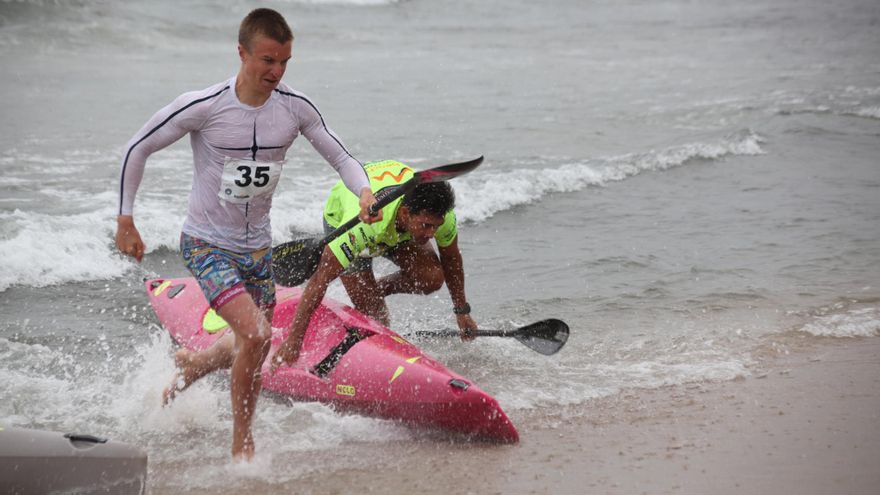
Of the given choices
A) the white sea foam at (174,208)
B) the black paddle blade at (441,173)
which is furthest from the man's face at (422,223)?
the white sea foam at (174,208)

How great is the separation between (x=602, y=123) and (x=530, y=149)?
89.5 inches

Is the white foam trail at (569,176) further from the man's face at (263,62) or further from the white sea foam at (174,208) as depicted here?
the man's face at (263,62)

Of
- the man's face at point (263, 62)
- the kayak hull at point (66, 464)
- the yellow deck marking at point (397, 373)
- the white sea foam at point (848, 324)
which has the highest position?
the man's face at point (263, 62)

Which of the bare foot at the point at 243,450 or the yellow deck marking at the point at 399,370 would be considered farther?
the yellow deck marking at the point at 399,370

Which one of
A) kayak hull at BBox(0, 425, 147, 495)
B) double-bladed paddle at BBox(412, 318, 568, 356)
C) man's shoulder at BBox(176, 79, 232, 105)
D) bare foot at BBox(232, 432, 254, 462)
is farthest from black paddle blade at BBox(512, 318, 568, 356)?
kayak hull at BBox(0, 425, 147, 495)

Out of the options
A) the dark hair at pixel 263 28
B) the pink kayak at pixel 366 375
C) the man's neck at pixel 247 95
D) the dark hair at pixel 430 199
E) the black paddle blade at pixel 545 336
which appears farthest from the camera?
the black paddle blade at pixel 545 336

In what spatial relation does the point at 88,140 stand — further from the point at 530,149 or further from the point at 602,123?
the point at 602,123

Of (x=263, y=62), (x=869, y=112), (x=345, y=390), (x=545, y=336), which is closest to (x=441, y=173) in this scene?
(x=263, y=62)

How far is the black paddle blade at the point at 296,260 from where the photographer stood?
480cm

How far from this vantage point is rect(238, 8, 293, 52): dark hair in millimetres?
3621

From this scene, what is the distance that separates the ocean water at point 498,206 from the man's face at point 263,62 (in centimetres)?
156

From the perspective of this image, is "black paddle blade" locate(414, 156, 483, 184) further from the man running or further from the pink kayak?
the pink kayak

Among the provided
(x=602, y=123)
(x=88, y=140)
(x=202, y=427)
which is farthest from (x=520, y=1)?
(x=202, y=427)

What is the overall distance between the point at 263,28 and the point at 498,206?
604 cm
